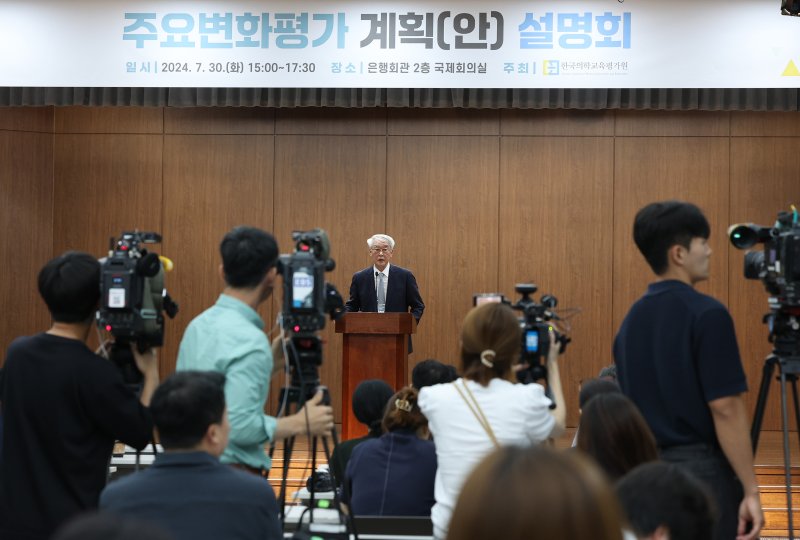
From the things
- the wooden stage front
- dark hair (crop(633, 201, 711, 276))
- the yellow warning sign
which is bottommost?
the wooden stage front

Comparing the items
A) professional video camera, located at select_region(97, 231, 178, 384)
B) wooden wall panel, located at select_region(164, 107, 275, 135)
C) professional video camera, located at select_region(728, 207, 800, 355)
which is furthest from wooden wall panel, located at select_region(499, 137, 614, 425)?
professional video camera, located at select_region(97, 231, 178, 384)

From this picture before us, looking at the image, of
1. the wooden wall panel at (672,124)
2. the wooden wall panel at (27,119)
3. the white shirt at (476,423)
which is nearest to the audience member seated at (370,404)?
the white shirt at (476,423)

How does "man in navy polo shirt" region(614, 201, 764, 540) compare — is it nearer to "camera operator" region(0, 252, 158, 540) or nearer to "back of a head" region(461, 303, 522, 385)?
"back of a head" region(461, 303, 522, 385)

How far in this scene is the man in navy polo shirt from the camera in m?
2.64

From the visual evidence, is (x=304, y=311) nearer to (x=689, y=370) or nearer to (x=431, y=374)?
(x=689, y=370)

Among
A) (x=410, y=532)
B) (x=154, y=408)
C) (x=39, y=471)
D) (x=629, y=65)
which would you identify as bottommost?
(x=410, y=532)

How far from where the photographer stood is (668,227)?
275cm

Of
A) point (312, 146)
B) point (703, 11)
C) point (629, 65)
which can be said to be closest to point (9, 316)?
point (312, 146)

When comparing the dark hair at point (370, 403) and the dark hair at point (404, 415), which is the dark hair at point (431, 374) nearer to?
the dark hair at point (370, 403)

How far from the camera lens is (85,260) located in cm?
279

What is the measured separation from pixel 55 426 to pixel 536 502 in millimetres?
1979

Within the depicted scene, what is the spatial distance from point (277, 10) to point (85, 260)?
13.7 ft

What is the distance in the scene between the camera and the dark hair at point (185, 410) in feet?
6.89

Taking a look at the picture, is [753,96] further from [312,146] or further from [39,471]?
[39,471]
